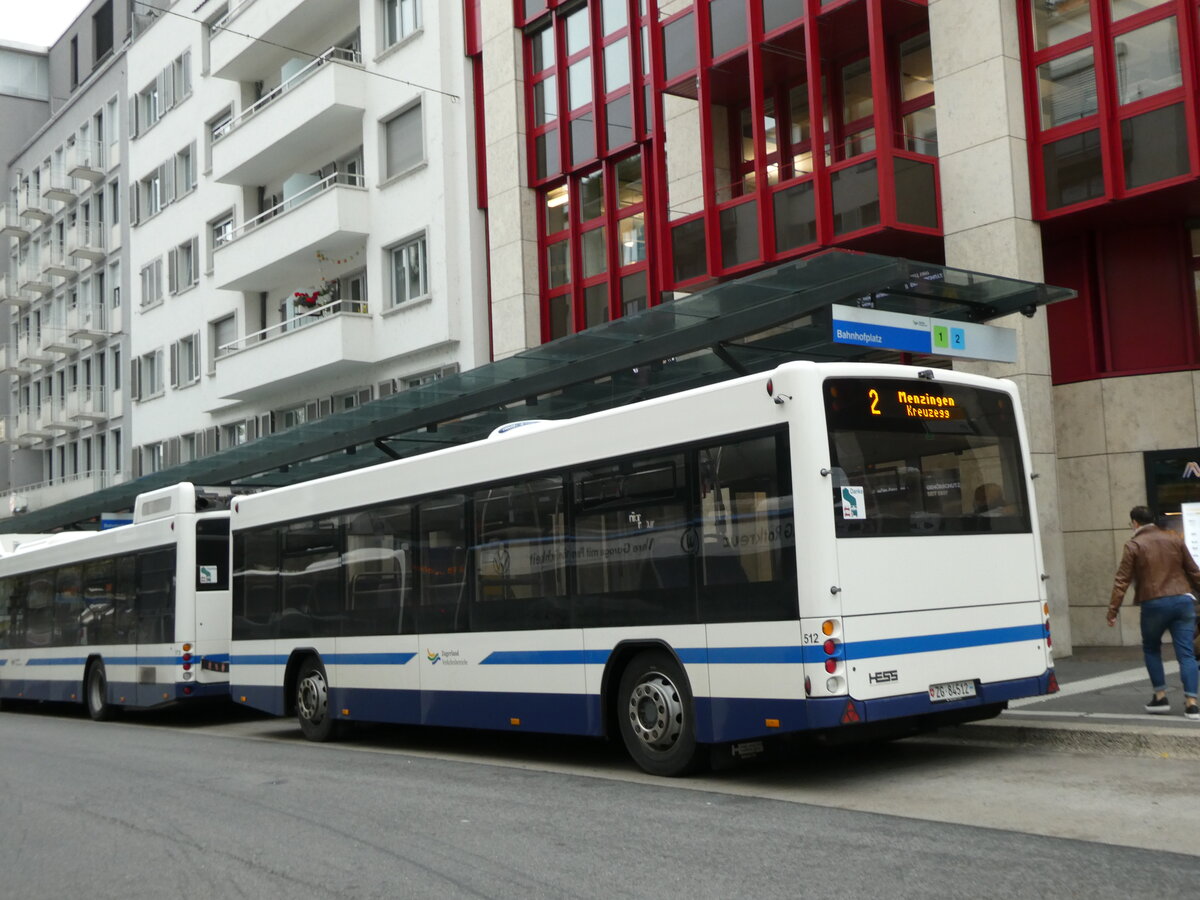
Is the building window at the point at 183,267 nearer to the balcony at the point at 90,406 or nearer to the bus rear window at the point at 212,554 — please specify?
the balcony at the point at 90,406

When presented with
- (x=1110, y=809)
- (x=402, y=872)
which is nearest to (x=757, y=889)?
(x=402, y=872)

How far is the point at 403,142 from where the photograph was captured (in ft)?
98.0

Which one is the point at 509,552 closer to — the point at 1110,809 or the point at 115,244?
the point at 1110,809

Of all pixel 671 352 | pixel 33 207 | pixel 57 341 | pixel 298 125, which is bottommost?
pixel 671 352

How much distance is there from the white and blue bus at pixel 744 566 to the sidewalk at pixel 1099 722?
521 mm

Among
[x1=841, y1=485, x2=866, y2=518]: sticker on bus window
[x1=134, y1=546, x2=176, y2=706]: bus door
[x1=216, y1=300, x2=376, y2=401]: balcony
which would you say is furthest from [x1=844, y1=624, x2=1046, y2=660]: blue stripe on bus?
[x1=216, y1=300, x2=376, y2=401]: balcony

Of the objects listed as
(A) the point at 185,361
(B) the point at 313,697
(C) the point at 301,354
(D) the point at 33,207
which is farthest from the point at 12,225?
(B) the point at 313,697

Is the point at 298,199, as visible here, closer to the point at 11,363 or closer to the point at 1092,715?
the point at 1092,715

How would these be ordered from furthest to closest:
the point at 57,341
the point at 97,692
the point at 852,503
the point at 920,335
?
1. the point at 57,341
2. the point at 97,692
3. the point at 920,335
4. the point at 852,503

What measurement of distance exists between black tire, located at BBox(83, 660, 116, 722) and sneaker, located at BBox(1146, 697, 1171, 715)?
596 inches

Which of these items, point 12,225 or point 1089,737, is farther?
point 12,225

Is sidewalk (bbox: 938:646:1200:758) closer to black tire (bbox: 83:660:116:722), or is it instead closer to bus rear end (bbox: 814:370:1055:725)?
bus rear end (bbox: 814:370:1055:725)

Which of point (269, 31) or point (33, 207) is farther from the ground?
point (33, 207)

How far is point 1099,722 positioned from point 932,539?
7.80 feet
